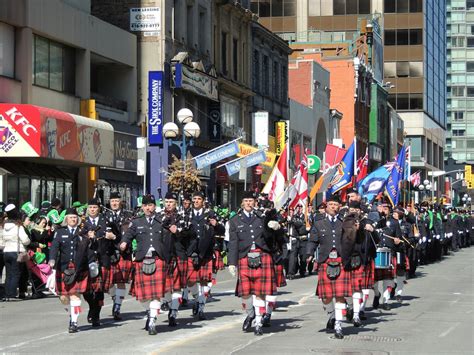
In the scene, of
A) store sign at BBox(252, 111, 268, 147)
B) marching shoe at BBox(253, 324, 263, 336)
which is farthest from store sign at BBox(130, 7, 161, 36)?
marching shoe at BBox(253, 324, 263, 336)

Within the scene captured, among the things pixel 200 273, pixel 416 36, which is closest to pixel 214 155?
pixel 200 273

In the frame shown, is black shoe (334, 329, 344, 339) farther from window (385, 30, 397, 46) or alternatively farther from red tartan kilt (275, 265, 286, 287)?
window (385, 30, 397, 46)

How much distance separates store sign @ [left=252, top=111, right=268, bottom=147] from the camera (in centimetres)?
5231

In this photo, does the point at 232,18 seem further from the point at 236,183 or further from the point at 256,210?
the point at 256,210

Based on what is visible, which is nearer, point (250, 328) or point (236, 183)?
point (250, 328)

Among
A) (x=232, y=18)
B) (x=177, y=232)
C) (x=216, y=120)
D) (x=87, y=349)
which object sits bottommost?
(x=87, y=349)

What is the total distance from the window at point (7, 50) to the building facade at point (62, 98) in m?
0.03

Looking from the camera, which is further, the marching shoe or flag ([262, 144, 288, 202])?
flag ([262, 144, 288, 202])

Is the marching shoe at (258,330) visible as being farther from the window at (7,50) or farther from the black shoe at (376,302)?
the window at (7,50)

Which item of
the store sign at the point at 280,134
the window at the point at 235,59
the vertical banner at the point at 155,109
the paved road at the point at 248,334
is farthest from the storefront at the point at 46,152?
the store sign at the point at 280,134

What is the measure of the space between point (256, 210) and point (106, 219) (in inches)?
96.3

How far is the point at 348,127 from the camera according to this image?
76750mm

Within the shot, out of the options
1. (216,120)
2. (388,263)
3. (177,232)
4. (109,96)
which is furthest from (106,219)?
(216,120)

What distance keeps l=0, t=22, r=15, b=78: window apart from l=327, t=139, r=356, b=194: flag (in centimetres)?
999
